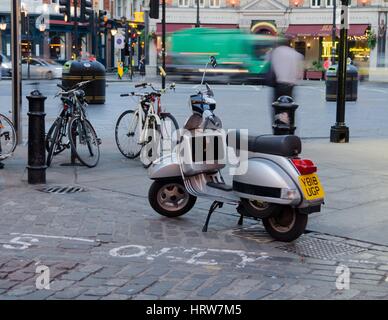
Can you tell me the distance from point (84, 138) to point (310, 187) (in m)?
4.56

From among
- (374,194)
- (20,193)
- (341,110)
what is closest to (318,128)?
(341,110)

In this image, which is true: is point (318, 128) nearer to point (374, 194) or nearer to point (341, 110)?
point (341, 110)

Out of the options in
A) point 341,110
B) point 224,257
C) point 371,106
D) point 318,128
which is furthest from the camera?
point 371,106

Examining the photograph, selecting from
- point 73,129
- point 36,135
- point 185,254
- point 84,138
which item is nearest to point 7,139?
point 73,129

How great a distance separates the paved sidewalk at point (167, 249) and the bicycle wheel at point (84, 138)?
103cm

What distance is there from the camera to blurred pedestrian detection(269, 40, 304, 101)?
34.4ft

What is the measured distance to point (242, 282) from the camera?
507 centimetres

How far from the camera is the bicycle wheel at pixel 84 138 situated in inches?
387

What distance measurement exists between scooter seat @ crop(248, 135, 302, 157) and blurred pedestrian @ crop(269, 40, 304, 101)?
4.24 m

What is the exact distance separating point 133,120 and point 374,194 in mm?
3789

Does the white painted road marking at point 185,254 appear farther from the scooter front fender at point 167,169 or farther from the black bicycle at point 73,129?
the black bicycle at point 73,129

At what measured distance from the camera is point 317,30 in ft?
175

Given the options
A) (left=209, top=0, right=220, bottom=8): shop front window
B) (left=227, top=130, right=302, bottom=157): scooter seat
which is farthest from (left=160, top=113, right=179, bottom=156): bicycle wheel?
(left=209, top=0, right=220, bottom=8): shop front window

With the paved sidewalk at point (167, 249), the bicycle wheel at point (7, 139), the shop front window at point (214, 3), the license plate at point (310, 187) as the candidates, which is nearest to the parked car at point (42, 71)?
the shop front window at point (214, 3)
